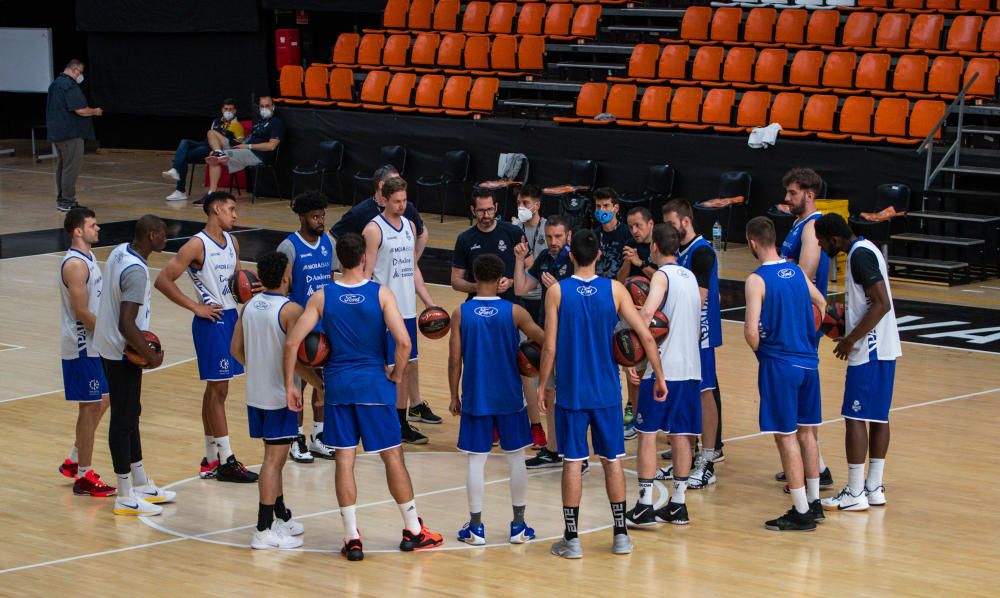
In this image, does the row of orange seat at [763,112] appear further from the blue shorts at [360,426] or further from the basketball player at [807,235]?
the blue shorts at [360,426]

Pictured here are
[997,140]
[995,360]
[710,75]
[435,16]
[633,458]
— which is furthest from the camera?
[435,16]

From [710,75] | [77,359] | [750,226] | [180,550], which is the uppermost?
[710,75]

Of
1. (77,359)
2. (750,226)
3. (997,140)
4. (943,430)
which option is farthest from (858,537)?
(997,140)

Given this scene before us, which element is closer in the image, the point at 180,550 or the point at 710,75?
the point at 180,550

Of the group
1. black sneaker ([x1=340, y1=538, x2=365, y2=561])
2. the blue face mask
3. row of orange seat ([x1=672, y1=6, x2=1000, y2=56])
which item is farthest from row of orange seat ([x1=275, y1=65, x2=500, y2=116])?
black sneaker ([x1=340, y1=538, x2=365, y2=561])

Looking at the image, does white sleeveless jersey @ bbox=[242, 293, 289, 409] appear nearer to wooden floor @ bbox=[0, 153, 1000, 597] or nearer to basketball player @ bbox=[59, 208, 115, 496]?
wooden floor @ bbox=[0, 153, 1000, 597]

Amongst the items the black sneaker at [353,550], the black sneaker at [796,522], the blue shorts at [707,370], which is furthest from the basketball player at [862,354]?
the black sneaker at [353,550]

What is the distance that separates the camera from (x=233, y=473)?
9273mm

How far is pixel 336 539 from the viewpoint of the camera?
26.9 feet

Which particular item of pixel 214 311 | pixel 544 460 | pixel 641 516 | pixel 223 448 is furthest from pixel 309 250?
pixel 641 516

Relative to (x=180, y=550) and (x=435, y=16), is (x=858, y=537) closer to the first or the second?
(x=180, y=550)

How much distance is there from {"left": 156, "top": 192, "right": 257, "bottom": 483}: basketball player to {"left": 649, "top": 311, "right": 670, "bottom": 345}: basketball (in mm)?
2830

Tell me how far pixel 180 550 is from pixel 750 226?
12.3 feet

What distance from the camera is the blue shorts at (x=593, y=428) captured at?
7699 mm
